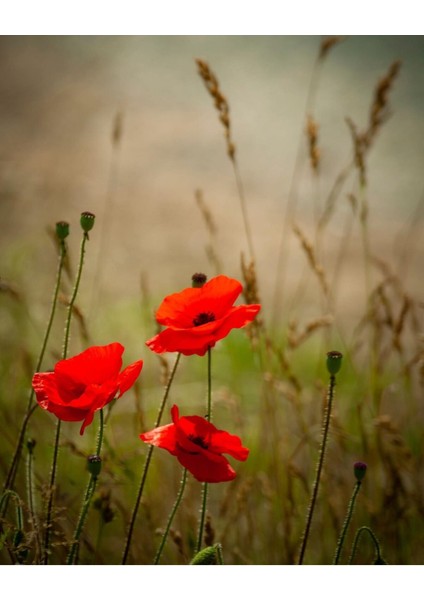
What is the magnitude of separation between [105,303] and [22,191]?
273 mm

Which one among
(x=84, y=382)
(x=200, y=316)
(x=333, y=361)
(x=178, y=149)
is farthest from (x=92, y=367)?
(x=178, y=149)

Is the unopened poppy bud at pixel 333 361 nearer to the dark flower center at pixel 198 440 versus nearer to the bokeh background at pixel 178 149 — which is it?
the dark flower center at pixel 198 440

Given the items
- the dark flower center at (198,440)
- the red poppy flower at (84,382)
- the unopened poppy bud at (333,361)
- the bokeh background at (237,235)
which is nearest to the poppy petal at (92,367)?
the red poppy flower at (84,382)

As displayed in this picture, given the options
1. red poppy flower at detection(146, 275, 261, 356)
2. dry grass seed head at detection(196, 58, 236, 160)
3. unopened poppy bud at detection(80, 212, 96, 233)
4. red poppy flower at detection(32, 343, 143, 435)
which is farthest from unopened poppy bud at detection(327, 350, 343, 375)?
dry grass seed head at detection(196, 58, 236, 160)

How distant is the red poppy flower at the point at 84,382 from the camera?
0.94m

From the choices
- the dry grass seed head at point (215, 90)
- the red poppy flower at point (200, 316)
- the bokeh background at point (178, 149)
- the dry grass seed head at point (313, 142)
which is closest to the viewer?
the red poppy flower at point (200, 316)

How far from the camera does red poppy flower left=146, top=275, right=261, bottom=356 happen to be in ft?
3.08

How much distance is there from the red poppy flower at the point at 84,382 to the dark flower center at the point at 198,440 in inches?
3.6

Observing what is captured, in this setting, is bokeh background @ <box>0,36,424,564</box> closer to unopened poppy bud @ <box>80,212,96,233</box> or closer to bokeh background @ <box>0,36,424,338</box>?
bokeh background @ <box>0,36,424,338</box>

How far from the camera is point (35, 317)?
1.69 metres

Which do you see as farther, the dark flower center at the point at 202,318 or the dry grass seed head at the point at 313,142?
the dry grass seed head at the point at 313,142

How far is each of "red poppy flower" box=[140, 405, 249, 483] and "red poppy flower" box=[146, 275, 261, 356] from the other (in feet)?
0.24
